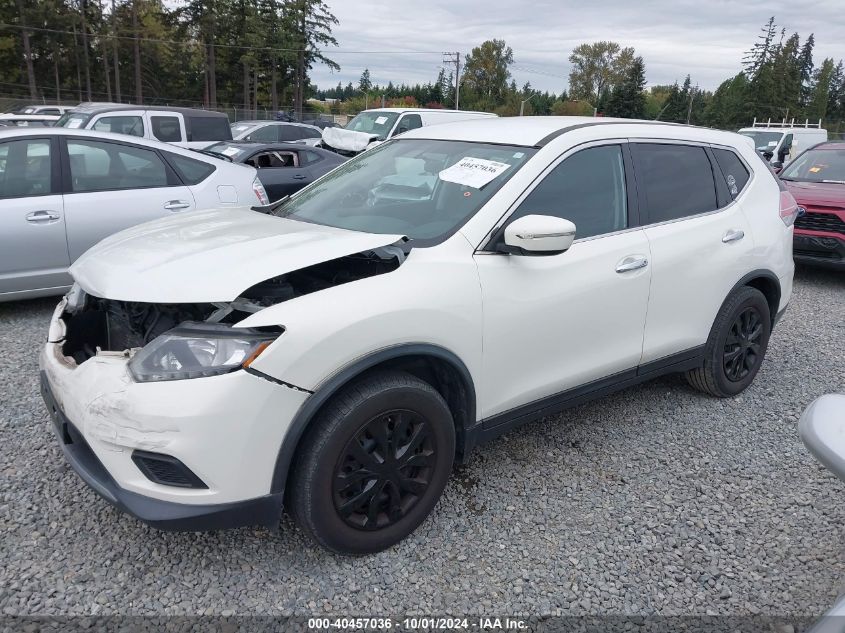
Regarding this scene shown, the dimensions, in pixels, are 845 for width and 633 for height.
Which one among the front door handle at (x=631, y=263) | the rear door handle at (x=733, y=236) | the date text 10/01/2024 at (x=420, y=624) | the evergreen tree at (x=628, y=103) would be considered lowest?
the date text 10/01/2024 at (x=420, y=624)

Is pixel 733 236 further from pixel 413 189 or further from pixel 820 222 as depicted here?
pixel 820 222

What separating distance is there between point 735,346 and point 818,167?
241 inches

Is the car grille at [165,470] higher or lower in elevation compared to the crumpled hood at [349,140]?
lower

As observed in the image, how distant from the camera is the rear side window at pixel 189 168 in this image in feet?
19.5

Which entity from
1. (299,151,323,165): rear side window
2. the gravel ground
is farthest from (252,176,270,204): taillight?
(299,151,323,165): rear side window

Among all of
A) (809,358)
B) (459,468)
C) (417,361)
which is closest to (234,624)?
(417,361)

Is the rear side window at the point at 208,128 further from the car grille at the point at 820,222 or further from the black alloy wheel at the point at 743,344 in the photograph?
the black alloy wheel at the point at 743,344

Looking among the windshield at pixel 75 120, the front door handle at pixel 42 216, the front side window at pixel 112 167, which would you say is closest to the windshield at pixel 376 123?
the windshield at pixel 75 120

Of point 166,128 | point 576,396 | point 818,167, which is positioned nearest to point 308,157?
point 166,128

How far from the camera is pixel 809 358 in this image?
527cm

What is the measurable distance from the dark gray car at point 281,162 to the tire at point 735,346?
6743mm

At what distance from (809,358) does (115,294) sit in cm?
512

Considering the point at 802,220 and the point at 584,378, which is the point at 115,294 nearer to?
the point at 584,378

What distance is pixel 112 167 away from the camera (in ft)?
18.5
